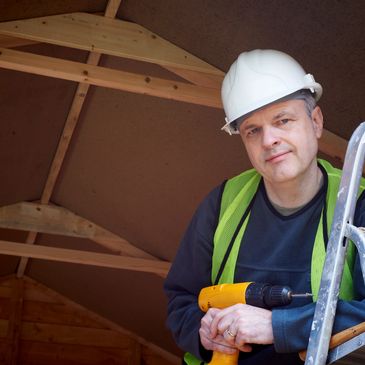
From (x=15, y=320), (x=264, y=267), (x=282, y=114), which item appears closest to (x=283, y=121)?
(x=282, y=114)

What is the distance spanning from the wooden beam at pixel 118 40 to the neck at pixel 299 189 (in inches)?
78.4

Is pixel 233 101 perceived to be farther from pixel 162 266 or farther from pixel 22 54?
pixel 162 266

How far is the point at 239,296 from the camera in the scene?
7.51 ft

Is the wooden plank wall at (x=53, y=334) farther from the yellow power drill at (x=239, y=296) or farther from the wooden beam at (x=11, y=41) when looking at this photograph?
the yellow power drill at (x=239, y=296)

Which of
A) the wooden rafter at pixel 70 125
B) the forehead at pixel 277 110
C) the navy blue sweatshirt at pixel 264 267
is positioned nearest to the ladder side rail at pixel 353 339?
the navy blue sweatshirt at pixel 264 267

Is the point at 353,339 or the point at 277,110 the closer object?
the point at 353,339

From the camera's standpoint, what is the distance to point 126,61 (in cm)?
467

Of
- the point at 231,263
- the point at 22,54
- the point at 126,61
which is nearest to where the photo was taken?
the point at 231,263

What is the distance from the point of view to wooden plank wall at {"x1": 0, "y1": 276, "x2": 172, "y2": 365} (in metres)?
6.96

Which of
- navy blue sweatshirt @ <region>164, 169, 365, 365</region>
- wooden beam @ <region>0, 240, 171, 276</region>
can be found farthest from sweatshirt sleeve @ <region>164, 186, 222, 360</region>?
wooden beam @ <region>0, 240, 171, 276</region>

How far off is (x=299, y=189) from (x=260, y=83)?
333 millimetres

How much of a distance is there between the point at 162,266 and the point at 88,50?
185 cm

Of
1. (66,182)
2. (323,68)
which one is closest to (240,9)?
(323,68)

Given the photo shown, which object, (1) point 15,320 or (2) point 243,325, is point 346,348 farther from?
(1) point 15,320
